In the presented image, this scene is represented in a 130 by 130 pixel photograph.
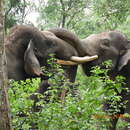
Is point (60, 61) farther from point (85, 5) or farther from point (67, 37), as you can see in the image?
point (85, 5)

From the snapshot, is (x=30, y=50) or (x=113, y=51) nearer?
(x=30, y=50)

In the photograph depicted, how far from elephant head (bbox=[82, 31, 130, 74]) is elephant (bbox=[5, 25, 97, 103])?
27cm

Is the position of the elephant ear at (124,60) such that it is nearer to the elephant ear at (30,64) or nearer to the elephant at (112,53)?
the elephant at (112,53)

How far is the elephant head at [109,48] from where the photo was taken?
18.3 feet

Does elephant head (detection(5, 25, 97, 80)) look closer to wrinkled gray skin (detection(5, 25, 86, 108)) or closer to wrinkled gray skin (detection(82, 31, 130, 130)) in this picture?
wrinkled gray skin (detection(5, 25, 86, 108))

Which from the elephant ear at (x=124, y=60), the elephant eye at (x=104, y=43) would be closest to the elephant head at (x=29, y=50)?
the elephant eye at (x=104, y=43)

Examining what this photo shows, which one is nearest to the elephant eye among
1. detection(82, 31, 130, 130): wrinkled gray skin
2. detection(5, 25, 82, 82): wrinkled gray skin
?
detection(82, 31, 130, 130): wrinkled gray skin

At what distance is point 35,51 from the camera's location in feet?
15.5

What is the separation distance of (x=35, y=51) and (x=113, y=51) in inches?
64.5

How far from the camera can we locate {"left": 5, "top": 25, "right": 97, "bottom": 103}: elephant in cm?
441

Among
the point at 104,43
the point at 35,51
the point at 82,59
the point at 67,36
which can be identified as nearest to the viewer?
the point at 35,51

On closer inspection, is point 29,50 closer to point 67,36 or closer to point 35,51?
point 35,51

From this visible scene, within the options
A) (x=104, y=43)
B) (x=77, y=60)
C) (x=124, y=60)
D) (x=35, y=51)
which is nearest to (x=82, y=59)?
(x=77, y=60)

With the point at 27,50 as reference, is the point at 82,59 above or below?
below
